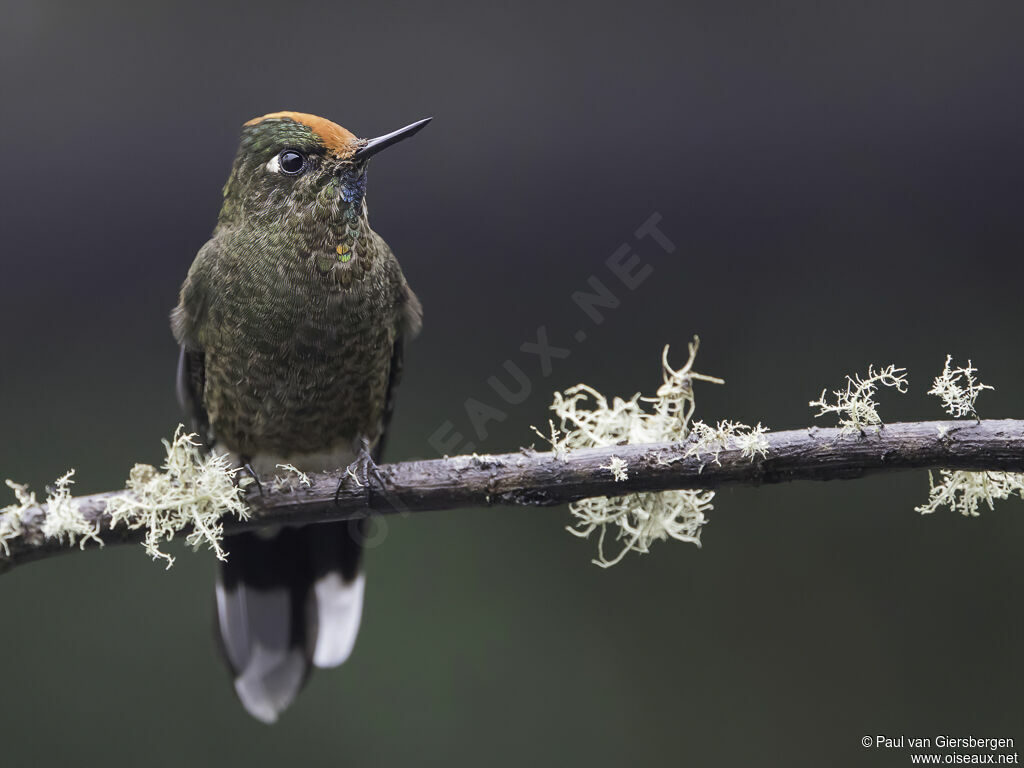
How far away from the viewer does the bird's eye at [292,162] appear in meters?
1.45

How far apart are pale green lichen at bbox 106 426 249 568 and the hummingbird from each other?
0.51 feet

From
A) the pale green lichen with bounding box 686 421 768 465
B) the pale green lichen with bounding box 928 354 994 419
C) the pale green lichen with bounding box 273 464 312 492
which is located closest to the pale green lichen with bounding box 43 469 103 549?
the pale green lichen with bounding box 273 464 312 492

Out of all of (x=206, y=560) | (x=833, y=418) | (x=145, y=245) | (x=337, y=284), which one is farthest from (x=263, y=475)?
(x=833, y=418)

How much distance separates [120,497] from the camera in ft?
4.14

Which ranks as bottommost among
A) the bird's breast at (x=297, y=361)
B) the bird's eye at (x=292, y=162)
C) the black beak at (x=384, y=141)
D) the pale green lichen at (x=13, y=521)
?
the pale green lichen at (x=13, y=521)

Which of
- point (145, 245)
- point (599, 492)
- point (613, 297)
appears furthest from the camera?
point (613, 297)

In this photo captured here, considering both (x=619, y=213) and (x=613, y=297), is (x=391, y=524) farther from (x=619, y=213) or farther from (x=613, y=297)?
(x=619, y=213)

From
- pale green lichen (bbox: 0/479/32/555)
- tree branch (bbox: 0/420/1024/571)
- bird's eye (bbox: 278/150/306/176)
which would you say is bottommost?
pale green lichen (bbox: 0/479/32/555)

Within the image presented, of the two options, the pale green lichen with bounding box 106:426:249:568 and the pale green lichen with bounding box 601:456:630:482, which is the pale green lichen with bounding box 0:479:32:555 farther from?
the pale green lichen with bounding box 601:456:630:482

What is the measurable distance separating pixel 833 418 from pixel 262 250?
62.4 inches

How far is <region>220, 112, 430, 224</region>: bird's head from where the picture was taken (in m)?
1.42

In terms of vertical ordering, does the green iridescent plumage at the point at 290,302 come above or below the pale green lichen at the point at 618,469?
above

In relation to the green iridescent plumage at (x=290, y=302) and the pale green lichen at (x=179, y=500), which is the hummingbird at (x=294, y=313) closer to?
the green iridescent plumage at (x=290, y=302)

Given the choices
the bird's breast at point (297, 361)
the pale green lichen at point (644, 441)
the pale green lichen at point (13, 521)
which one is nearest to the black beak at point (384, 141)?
the bird's breast at point (297, 361)
